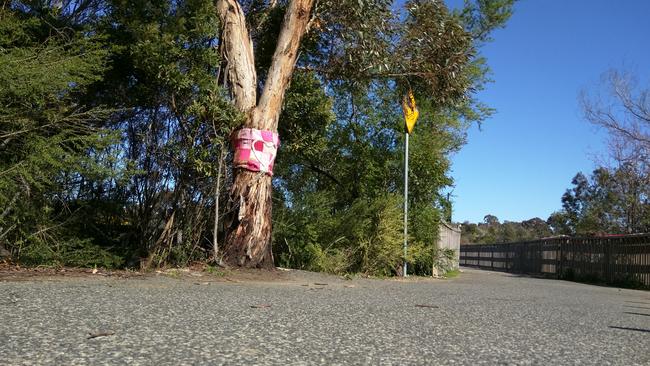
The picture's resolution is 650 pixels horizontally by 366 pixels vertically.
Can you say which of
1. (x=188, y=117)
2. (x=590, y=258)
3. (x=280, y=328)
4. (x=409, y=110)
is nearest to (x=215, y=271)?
(x=188, y=117)

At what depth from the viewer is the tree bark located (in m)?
9.11

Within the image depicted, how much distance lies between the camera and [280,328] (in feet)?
14.5

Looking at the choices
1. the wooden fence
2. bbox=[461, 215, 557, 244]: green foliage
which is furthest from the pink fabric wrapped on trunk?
bbox=[461, 215, 557, 244]: green foliage

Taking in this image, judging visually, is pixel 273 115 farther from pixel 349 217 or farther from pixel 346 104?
pixel 346 104

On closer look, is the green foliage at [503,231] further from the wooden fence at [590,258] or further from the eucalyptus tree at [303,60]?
the eucalyptus tree at [303,60]

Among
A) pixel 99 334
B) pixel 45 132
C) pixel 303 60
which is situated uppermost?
pixel 303 60

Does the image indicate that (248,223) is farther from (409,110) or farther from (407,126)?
(409,110)

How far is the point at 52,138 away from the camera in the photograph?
7.73 m

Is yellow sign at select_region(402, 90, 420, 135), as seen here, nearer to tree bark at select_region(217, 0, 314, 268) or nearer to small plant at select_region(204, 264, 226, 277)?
tree bark at select_region(217, 0, 314, 268)

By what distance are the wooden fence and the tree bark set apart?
1166cm

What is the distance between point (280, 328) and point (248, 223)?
15.8 feet

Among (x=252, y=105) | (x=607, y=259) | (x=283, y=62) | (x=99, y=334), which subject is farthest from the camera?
(x=607, y=259)

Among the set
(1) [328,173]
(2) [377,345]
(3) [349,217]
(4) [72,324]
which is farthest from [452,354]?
(1) [328,173]

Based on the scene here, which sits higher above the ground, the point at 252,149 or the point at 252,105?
the point at 252,105
